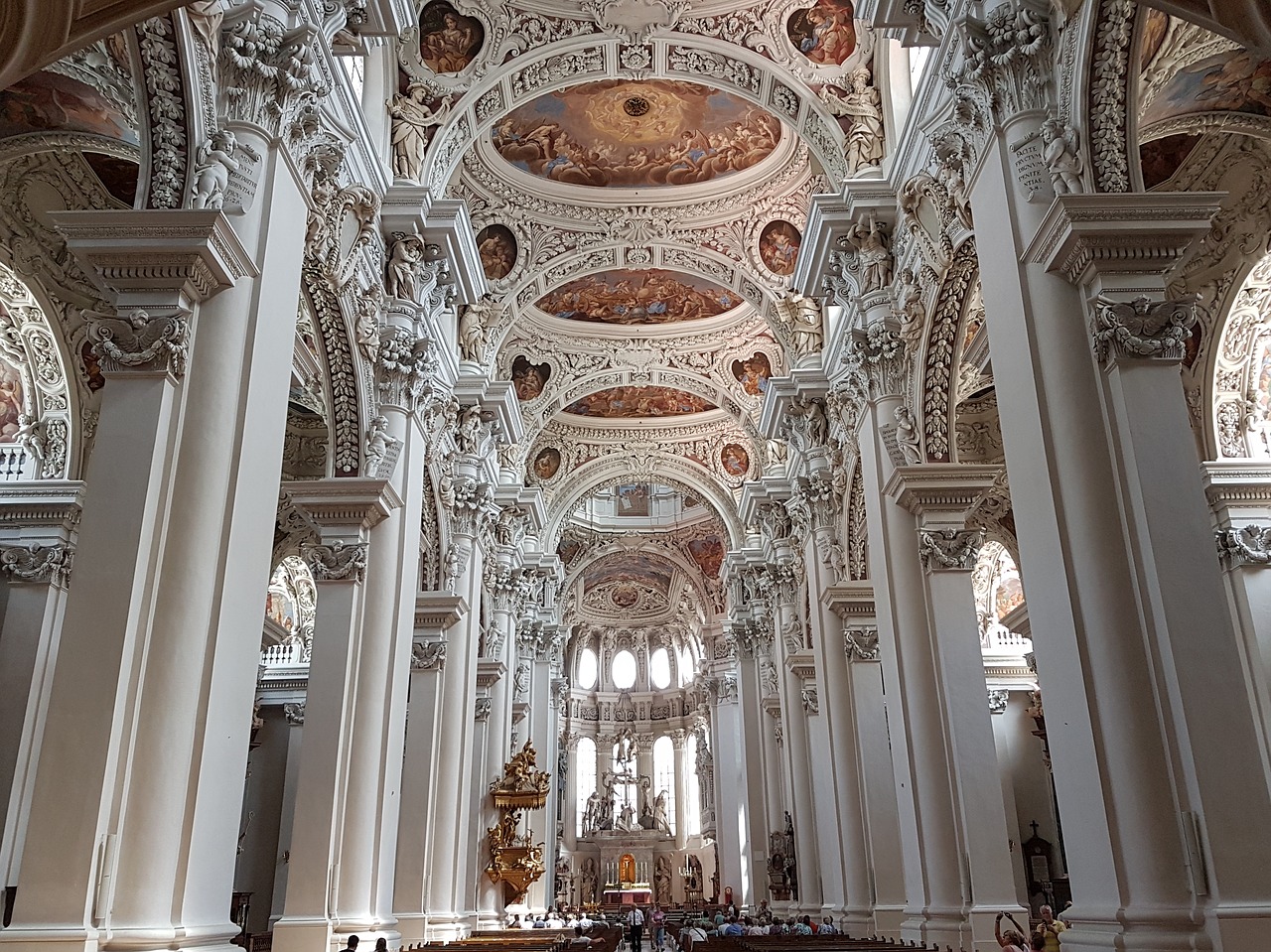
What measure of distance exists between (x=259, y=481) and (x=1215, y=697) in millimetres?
6486

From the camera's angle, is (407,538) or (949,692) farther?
(407,538)

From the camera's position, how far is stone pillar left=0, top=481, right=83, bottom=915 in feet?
39.8

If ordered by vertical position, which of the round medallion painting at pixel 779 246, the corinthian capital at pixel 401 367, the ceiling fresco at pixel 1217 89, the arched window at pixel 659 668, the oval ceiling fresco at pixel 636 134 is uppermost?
the oval ceiling fresco at pixel 636 134

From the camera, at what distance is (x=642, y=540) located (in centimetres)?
3753

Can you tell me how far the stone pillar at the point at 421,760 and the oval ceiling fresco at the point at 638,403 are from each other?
13.3 m

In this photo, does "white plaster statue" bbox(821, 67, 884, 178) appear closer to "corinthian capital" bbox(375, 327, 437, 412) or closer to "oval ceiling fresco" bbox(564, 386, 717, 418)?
"corinthian capital" bbox(375, 327, 437, 412)

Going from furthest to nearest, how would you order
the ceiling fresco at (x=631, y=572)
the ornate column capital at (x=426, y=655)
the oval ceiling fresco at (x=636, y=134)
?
the ceiling fresco at (x=631, y=572), the oval ceiling fresco at (x=636, y=134), the ornate column capital at (x=426, y=655)

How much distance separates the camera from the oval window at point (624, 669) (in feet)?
157

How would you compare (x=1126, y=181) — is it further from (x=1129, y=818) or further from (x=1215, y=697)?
(x=1129, y=818)

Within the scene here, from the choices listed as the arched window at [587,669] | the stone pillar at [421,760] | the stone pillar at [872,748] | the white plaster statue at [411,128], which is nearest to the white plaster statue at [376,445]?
the stone pillar at [421,760]

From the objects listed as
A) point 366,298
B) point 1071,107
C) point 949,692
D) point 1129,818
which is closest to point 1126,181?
point 1071,107

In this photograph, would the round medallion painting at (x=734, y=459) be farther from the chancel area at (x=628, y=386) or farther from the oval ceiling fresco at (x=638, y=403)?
the chancel area at (x=628, y=386)

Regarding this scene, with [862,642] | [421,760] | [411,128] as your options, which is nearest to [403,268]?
[411,128]

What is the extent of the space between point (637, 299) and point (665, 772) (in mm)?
27523
